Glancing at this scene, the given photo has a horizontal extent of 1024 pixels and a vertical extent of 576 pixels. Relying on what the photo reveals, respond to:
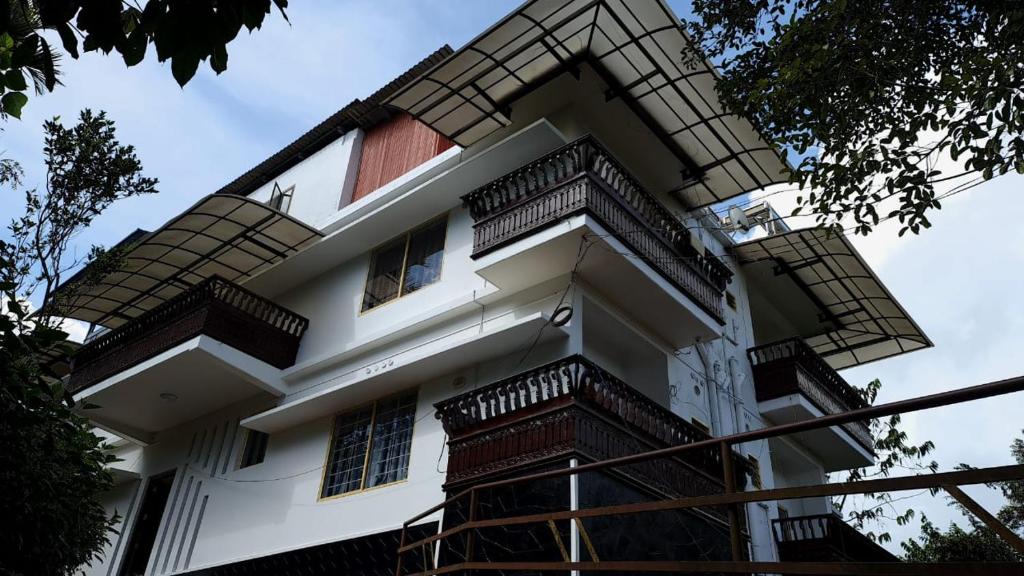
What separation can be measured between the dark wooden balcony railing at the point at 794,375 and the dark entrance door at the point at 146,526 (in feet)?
35.8

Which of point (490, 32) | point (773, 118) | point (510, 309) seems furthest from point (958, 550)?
point (490, 32)

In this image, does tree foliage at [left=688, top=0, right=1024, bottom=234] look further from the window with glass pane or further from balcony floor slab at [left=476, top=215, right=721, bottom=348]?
the window with glass pane

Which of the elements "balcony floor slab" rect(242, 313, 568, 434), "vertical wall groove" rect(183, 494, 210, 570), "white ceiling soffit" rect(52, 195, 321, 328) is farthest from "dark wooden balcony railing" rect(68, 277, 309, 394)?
"vertical wall groove" rect(183, 494, 210, 570)

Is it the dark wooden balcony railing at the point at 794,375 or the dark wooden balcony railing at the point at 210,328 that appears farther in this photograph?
the dark wooden balcony railing at the point at 794,375

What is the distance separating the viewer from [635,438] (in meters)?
8.55

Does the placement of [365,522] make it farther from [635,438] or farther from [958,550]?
[958,550]

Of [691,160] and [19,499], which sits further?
[691,160]

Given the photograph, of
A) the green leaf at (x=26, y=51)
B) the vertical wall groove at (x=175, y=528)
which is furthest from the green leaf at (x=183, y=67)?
the vertical wall groove at (x=175, y=528)

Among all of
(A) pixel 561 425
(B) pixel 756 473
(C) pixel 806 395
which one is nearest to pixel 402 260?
(A) pixel 561 425

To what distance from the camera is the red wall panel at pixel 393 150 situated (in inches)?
533

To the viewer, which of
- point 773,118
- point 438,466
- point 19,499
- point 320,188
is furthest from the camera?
point 320,188

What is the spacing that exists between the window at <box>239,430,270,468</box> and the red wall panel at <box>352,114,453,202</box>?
15.6ft

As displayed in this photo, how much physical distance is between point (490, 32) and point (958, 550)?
47.9ft

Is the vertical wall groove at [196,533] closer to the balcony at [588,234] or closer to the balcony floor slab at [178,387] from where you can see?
the balcony floor slab at [178,387]
